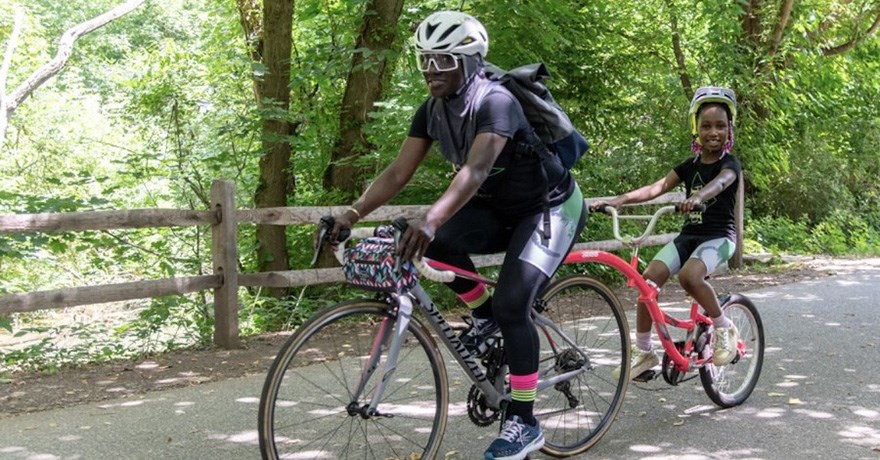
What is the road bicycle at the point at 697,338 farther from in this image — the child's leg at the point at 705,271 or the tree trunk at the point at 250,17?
the tree trunk at the point at 250,17

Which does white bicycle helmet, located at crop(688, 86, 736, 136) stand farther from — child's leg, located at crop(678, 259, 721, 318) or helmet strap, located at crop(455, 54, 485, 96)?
helmet strap, located at crop(455, 54, 485, 96)

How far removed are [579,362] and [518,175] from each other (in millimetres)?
1196

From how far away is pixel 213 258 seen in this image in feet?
25.6

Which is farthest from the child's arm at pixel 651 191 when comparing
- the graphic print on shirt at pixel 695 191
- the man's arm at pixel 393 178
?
the man's arm at pixel 393 178

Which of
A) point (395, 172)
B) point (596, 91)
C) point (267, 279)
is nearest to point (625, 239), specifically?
point (395, 172)

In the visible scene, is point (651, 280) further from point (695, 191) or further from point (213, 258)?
point (213, 258)

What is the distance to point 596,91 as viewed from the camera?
40.9 feet

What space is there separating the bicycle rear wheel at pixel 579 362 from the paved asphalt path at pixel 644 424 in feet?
0.50

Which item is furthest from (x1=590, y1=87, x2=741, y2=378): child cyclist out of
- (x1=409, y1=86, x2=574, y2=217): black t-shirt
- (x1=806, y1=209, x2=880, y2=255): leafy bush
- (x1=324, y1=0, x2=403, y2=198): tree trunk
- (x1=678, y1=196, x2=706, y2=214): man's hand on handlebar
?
(x1=806, y1=209, x2=880, y2=255): leafy bush

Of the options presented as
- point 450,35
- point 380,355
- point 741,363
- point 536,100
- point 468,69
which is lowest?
point 741,363

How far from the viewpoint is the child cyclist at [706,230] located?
5.19 metres

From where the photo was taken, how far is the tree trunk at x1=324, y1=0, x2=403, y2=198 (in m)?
10.9

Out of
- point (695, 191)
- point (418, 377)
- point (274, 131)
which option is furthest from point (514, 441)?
point (274, 131)

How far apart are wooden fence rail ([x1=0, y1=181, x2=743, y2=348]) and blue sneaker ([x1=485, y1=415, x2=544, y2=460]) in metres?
2.97
